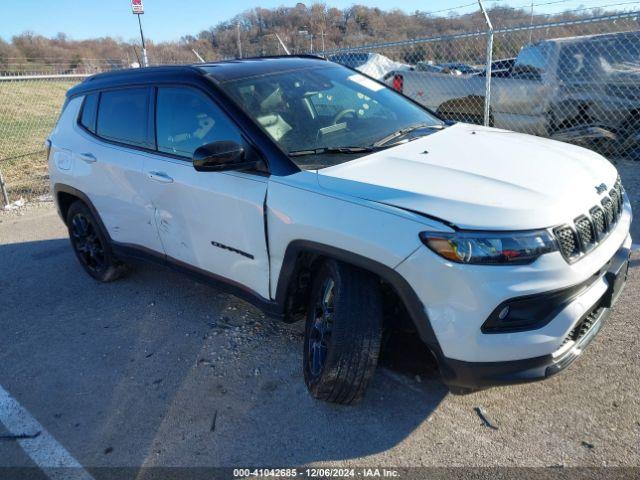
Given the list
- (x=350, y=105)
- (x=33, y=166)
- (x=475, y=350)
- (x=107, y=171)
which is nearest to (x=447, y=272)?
(x=475, y=350)

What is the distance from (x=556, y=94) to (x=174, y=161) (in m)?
5.91

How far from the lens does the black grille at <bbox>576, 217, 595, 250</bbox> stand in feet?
7.56

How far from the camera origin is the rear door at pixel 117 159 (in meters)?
3.63

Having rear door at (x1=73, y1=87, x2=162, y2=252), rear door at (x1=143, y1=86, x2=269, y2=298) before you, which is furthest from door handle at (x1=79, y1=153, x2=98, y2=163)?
rear door at (x1=143, y1=86, x2=269, y2=298)

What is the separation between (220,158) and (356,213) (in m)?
0.84

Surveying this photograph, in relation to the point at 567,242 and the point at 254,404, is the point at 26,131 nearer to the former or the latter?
the point at 254,404

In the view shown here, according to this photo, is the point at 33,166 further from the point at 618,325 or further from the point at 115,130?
the point at 618,325

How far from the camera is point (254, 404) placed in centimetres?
286

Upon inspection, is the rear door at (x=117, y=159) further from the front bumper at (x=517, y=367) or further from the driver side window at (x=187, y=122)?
the front bumper at (x=517, y=367)

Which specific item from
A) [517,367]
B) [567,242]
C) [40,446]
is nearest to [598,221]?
[567,242]

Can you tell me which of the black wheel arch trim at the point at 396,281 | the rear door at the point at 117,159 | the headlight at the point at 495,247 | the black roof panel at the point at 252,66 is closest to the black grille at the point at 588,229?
the headlight at the point at 495,247

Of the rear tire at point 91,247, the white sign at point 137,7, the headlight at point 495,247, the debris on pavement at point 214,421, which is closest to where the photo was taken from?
the headlight at point 495,247

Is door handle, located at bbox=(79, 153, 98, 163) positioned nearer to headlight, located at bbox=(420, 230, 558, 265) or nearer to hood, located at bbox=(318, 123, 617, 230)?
hood, located at bbox=(318, 123, 617, 230)

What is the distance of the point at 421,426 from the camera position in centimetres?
262
